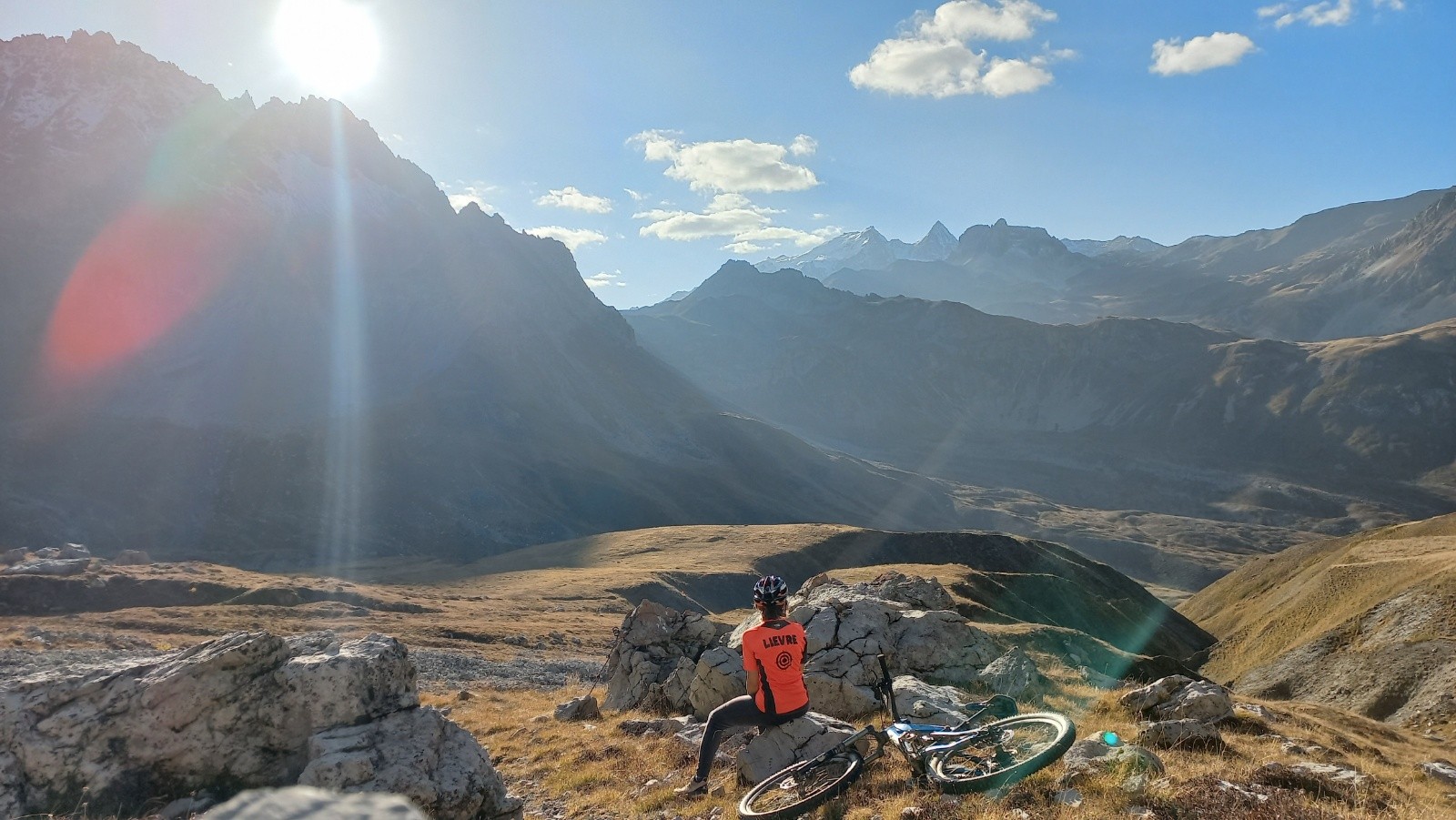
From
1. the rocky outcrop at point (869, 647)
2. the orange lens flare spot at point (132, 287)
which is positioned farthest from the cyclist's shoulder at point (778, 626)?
the orange lens flare spot at point (132, 287)

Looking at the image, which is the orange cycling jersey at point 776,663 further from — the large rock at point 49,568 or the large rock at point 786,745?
the large rock at point 49,568

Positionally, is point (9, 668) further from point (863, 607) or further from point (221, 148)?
point (221, 148)

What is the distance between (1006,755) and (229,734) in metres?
11.4

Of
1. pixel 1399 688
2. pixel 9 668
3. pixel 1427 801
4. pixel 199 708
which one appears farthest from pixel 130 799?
pixel 1399 688

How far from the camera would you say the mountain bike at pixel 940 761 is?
10.3m

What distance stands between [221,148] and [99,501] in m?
115

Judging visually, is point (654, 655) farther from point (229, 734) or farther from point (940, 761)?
point (940, 761)

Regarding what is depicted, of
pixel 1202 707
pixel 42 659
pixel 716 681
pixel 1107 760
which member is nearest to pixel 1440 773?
pixel 1202 707

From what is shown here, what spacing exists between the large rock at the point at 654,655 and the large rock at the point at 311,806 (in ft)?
53.7

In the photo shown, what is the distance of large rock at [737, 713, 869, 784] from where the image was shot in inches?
474

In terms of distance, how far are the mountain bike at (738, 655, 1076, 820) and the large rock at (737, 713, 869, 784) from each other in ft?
1.66

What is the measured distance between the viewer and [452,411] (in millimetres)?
187000

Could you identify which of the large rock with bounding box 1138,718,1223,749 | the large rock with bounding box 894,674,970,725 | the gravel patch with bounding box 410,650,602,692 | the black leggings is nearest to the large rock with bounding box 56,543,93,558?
the gravel patch with bounding box 410,650,602,692

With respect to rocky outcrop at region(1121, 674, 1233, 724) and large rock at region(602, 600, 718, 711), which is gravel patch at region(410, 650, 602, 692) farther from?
rocky outcrop at region(1121, 674, 1233, 724)
